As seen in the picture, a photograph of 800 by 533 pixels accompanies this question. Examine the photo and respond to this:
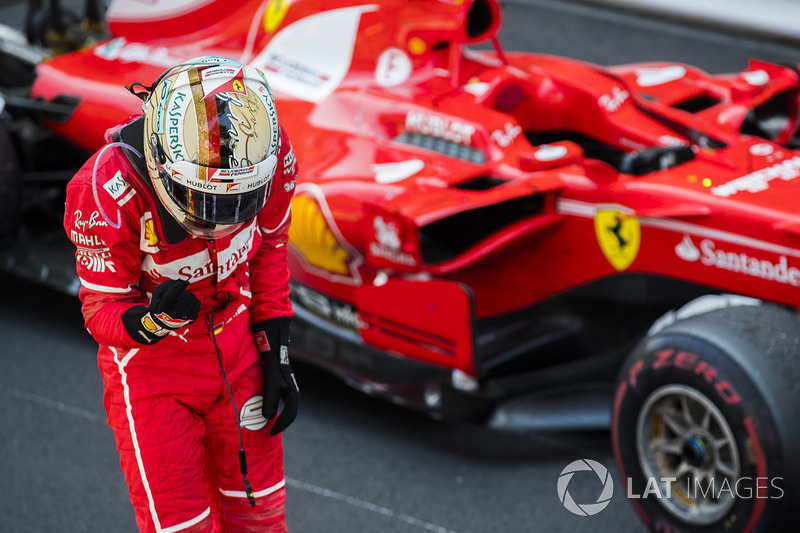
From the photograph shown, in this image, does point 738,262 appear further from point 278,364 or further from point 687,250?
point 278,364

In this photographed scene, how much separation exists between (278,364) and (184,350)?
286 millimetres

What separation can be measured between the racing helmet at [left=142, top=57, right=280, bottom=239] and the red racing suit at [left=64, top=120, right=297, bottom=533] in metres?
0.12

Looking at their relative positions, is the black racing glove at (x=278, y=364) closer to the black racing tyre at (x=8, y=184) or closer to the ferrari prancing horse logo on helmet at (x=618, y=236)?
the ferrari prancing horse logo on helmet at (x=618, y=236)

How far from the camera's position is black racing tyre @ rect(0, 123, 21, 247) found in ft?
14.8

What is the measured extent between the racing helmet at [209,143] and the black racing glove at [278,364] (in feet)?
1.42

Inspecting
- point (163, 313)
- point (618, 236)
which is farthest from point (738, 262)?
point (163, 313)

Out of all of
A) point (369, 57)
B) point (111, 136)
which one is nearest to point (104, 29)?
point (369, 57)

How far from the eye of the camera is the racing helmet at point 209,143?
2141 mm

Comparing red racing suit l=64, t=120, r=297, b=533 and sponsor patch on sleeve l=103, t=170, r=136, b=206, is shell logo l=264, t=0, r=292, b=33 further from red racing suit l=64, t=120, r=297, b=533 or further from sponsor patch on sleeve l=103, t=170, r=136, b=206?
sponsor patch on sleeve l=103, t=170, r=136, b=206

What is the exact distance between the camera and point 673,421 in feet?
10.6

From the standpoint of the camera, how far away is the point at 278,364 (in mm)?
2605

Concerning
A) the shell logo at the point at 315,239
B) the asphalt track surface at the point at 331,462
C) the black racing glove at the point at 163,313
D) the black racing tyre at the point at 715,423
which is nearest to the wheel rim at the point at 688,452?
the black racing tyre at the point at 715,423

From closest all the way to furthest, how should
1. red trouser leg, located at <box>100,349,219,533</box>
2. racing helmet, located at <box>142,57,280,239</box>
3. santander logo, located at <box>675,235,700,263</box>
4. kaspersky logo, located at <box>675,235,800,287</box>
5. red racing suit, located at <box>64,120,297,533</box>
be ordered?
1. racing helmet, located at <box>142,57,280,239</box>
2. red racing suit, located at <box>64,120,297,533</box>
3. red trouser leg, located at <box>100,349,219,533</box>
4. kaspersky logo, located at <box>675,235,800,287</box>
5. santander logo, located at <box>675,235,700,263</box>

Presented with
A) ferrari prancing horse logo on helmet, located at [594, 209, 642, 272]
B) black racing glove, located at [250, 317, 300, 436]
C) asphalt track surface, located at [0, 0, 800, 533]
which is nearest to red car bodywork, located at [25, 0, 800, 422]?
ferrari prancing horse logo on helmet, located at [594, 209, 642, 272]
